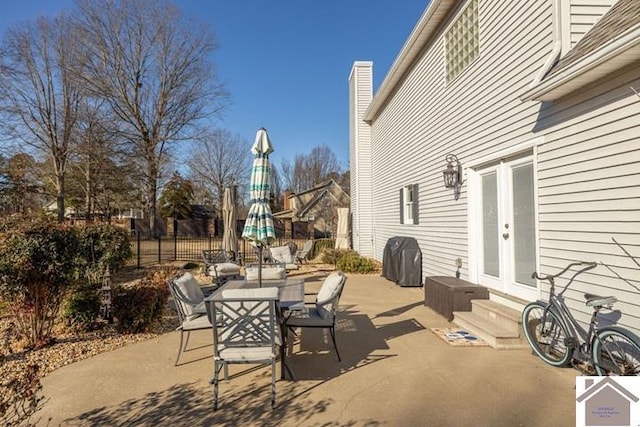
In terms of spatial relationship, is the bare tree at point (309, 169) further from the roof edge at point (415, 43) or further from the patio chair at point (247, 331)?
the patio chair at point (247, 331)

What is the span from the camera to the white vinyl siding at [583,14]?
408 centimetres

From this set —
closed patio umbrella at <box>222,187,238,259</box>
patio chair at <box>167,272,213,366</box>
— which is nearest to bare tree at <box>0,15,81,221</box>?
closed patio umbrella at <box>222,187,238,259</box>

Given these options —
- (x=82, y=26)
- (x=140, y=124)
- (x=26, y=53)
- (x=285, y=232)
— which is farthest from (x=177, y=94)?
(x=285, y=232)

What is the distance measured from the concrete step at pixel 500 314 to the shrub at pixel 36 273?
5380 mm

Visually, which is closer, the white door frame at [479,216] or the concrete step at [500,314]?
the concrete step at [500,314]

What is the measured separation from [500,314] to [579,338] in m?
1.11

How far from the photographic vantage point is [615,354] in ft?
11.1

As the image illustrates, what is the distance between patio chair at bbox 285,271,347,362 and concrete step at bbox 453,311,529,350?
1837 mm

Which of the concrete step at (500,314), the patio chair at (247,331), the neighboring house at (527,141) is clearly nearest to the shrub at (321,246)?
the neighboring house at (527,141)

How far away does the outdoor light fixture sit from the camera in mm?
6758

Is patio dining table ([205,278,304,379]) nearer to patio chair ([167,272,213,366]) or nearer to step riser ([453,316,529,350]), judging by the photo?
patio chair ([167,272,213,366])

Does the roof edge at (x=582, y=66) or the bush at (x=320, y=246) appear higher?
the roof edge at (x=582, y=66)

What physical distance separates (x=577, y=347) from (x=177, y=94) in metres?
25.9

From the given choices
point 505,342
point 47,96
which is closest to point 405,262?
point 505,342
